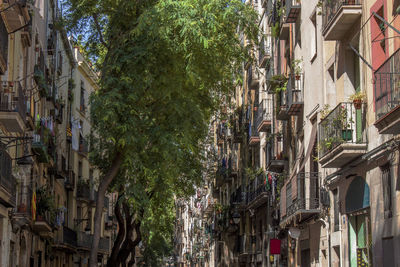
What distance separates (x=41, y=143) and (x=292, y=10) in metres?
10.4

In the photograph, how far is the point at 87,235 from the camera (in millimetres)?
43719

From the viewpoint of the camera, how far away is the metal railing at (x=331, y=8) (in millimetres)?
17219

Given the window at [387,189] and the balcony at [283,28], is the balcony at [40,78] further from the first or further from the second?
the window at [387,189]

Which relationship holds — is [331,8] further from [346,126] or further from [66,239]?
[66,239]

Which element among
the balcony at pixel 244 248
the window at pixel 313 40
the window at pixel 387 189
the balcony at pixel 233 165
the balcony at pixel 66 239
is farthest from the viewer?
the balcony at pixel 233 165

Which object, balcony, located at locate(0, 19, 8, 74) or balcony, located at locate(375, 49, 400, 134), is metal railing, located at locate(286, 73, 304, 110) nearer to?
balcony, located at locate(375, 49, 400, 134)

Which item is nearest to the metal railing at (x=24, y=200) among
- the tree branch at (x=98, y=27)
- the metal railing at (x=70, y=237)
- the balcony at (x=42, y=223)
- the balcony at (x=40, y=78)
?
the balcony at (x=42, y=223)

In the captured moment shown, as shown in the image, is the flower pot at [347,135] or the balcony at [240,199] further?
the balcony at [240,199]

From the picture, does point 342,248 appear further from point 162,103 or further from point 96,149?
point 96,149

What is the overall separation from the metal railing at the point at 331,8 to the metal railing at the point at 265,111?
36.3 feet

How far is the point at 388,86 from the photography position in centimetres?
1363

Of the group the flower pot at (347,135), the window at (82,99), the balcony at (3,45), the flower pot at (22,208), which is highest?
the window at (82,99)

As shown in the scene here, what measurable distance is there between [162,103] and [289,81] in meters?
4.58

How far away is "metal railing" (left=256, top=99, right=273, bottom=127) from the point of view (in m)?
30.1
